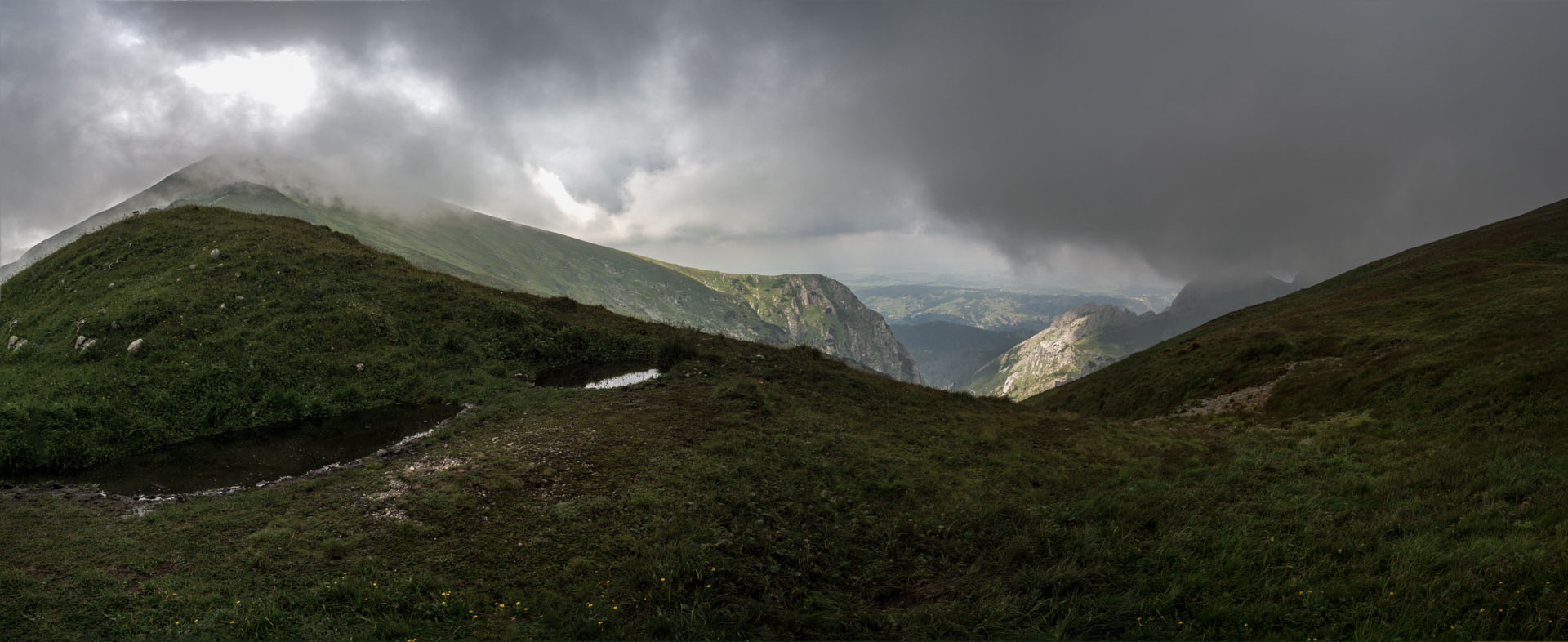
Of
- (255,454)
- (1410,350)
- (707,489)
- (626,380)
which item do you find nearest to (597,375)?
(626,380)

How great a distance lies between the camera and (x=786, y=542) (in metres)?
11.2

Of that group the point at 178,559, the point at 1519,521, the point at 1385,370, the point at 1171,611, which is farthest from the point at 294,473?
the point at 1385,370

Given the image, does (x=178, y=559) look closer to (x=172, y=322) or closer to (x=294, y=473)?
(x=294, y=473)

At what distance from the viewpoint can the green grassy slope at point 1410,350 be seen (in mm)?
20656

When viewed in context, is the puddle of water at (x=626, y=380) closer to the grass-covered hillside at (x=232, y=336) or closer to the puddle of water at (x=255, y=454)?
the grass-covered hillside at (x=232, y=336)

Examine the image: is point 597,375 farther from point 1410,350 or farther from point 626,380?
point 1410,350

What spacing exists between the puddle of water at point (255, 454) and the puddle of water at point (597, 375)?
5500 mm

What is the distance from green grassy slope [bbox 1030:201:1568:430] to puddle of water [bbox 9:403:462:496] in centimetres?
3706

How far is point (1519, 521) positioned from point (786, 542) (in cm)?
1469

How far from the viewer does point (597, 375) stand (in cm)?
2750

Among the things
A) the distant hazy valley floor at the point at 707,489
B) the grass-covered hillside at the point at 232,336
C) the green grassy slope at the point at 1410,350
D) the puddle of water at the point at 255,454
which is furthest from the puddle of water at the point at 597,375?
the green grassy slope at the point at 1410,350

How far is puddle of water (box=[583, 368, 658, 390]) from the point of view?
2563 centimetres

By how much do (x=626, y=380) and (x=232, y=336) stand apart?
53.2 ft

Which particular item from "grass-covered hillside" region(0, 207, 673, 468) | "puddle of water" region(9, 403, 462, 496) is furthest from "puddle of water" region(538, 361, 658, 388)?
"puddle of water" region(9, 403, 462, 496)
